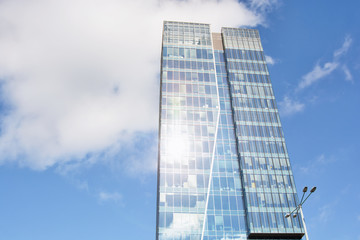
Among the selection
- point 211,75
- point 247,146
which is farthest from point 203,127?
point 211,75

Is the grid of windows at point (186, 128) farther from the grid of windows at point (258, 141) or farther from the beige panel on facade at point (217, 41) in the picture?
the grid of windows at point (258, 141)

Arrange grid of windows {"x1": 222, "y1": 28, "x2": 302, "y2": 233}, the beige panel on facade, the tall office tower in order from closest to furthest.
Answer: the tall office tower, grid of windows {"x1": 222, "y1": 28, "x2": 302, "y2": 233}, the beige panel on facade

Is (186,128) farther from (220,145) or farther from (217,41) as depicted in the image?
(217,41)

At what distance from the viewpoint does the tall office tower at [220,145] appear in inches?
2586

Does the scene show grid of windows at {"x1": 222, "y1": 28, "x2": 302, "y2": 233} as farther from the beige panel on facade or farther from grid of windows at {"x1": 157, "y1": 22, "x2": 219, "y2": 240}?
grid of windows at {"x1": 157, "y1": 22, "x2": 219, "y2": 240}

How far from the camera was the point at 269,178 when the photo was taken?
71.4 metres

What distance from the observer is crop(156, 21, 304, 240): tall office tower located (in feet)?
216

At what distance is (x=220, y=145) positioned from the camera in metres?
76.4

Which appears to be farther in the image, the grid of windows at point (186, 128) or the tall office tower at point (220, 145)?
the grid of windows at point (186, 128)

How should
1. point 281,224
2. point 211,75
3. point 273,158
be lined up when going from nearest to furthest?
point 281,224 < point 273,158 < point 211,75

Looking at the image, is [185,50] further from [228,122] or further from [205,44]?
[228,122]

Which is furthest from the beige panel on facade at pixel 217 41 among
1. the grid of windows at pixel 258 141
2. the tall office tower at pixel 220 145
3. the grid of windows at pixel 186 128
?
the grid of windows at pixel 186 128

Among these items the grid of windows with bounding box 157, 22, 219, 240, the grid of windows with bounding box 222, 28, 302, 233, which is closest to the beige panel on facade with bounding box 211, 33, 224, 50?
the grid of windows with bounding box 222, 28, 302, 233

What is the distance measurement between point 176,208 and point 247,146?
22.8 metres
